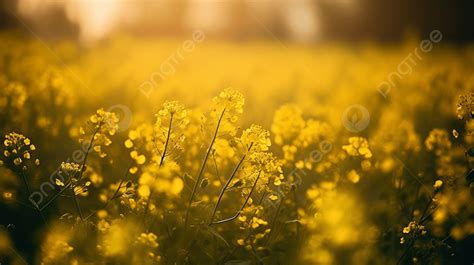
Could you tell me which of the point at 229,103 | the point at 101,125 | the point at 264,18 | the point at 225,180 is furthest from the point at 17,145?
the point at 264,18

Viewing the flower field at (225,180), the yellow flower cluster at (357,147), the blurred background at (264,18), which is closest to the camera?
the flower field at (225,180)

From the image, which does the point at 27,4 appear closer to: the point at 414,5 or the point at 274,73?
the point at 274,73

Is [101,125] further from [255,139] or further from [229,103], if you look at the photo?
[255,139]

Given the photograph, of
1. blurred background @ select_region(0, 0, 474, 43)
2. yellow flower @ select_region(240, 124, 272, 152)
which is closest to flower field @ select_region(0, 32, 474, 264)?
yellow flower @ select_region(240, 124, 272, 152)

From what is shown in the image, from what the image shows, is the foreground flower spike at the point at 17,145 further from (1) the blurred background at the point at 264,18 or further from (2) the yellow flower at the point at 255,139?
(1) the blurred background at the point at 264,18

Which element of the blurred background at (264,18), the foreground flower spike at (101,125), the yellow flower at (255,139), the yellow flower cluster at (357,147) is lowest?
the yellow flower at (255,139)

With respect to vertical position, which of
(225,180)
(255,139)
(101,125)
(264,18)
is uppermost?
(264,18)

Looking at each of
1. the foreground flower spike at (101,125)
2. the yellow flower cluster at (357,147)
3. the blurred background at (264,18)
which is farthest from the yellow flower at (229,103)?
the blurred background at (264,18)
